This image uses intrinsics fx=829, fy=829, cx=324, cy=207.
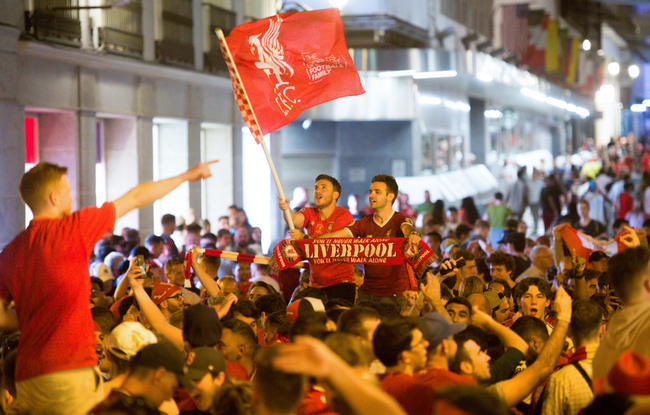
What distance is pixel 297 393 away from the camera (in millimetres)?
3309

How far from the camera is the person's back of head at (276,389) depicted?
129 inches

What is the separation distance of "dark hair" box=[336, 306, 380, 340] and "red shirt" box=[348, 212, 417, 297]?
2.95 meters

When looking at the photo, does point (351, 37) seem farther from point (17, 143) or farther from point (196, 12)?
point (17, 143)

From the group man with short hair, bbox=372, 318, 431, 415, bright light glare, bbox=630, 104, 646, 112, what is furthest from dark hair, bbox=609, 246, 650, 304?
bright light glare, bbox=630, 104, 646, 112

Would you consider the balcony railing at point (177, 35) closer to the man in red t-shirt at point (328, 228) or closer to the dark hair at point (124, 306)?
the man in red t-shirt at point (328, 228)

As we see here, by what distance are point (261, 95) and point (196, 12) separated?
11472 millimetres

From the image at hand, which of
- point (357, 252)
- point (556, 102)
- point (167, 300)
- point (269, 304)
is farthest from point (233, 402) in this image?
point (556, 102)

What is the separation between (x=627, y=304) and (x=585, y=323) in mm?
598

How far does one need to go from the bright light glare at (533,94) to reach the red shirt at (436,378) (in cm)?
3228

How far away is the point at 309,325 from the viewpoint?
15.4 ft

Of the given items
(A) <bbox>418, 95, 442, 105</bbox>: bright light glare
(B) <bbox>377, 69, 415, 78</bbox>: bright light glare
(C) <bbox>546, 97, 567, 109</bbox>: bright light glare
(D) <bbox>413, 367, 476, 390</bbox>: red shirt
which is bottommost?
(D) <bbox>413, 367, 476, 390</bbox>: red shirt

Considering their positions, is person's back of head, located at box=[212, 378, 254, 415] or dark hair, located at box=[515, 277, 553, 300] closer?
person's back of head, located at box=[212, 378, 254, 415]

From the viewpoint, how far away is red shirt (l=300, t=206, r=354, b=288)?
26.0 feet

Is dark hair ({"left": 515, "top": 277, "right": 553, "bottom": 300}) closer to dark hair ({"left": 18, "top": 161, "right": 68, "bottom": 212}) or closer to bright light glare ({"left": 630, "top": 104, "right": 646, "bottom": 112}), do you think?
dark hair ({"left": 18, "top": 161, "right": 68, "bottom": 212})
